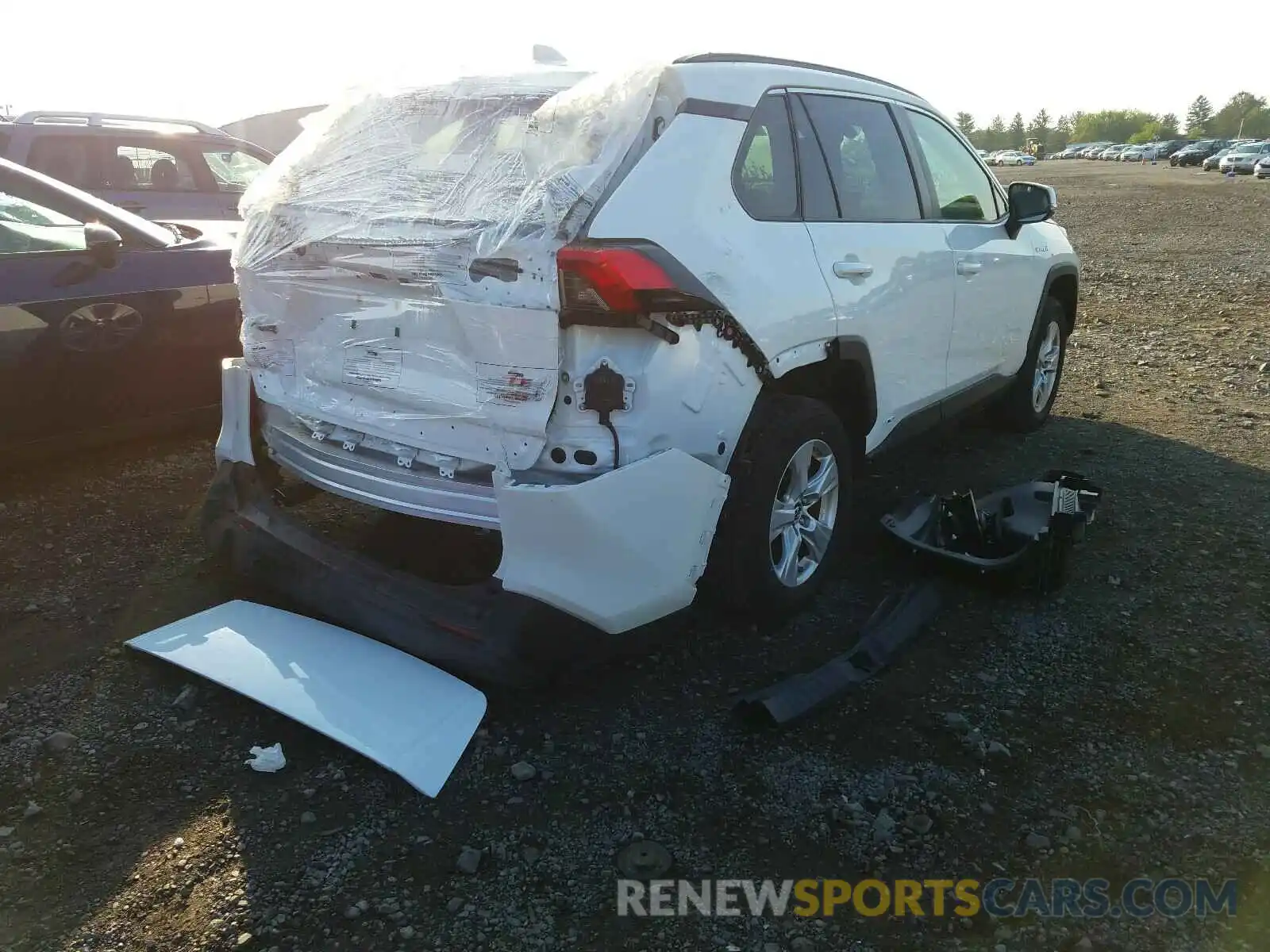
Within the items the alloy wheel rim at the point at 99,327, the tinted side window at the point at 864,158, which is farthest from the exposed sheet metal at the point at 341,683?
the tinted side window at the point at 864,158

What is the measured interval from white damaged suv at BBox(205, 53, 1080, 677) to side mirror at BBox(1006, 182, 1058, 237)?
3.48 ft

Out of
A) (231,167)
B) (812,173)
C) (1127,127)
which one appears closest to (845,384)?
(812,173)

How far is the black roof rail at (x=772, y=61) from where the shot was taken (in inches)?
122

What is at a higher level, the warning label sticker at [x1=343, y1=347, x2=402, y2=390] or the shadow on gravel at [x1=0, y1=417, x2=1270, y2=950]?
the warning label sticker at [x1=343, y1=347, x2=402, y2=390]

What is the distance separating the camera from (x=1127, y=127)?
139m

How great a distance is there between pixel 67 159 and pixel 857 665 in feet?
23.9

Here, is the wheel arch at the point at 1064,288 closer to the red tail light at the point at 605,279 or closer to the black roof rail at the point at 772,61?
the black roof rail at the point at 772,61

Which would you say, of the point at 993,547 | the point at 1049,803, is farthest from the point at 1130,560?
the point at 1049,803

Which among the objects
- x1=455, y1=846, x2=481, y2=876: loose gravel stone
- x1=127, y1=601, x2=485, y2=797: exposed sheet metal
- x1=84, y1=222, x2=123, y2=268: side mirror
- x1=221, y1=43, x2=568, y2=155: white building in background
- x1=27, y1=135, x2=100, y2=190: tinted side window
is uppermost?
x1=221, y1=43, x2=568, y2=155: white building in background

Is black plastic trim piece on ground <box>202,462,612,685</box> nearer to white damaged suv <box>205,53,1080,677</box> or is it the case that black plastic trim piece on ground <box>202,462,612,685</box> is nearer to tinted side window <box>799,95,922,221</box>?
white damaged suv <box>205,53,1080,677</box>

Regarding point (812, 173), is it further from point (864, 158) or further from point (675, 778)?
point (675, 778)

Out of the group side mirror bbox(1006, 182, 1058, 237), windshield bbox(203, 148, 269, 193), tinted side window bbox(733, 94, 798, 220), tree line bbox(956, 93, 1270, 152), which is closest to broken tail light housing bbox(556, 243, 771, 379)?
tinted side window bbox(733, 94, 798, 220)

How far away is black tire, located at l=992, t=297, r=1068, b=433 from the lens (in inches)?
211

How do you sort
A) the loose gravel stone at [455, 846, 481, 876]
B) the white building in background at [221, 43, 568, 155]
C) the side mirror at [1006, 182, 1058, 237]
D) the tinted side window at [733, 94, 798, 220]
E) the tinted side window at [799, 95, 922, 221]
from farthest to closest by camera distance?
the white building in background at [221, 43, 568, 155] < the side mirror at [1006, 182, 1058, 237] < the tinted side window at [799, 95, 922, 221] < the tinted side window at [733, 94, 798, 220] < the loose gravel stone at [455, 846, 481, 876]
